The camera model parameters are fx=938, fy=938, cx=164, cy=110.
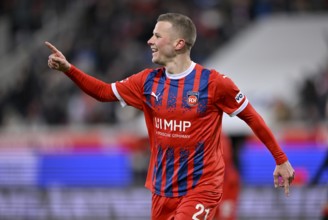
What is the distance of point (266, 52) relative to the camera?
20.6 meters

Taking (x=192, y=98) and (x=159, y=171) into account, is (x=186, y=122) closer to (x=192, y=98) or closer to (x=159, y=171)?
(x=192, y=98)

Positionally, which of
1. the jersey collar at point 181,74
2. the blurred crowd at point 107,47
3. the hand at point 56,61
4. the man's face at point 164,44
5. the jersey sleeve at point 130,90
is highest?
the blurred crowd at point 107,47

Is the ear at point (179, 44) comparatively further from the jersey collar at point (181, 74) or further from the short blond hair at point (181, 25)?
the jersey collar at point (181, 74)

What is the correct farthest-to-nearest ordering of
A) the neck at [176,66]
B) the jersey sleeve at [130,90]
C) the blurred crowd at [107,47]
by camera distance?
the blurred crowd at [107,47] < the jersey sleeve at [130,90] < the neck at [176,66]

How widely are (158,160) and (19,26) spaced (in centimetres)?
1600

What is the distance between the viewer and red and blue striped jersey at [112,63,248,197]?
23.0ft

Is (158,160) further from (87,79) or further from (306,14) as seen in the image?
(306,14)

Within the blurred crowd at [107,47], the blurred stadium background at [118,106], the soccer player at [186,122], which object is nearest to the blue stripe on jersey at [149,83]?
the soccer player at [186,122]

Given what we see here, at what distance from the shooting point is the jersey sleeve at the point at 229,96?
274 inches

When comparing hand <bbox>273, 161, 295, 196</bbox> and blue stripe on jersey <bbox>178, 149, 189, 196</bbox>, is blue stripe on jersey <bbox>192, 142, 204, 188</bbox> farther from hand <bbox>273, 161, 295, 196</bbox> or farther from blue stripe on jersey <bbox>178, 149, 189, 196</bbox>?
hand <bbox>273, 161, 295, 196</bbox>

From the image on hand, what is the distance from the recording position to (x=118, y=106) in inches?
750

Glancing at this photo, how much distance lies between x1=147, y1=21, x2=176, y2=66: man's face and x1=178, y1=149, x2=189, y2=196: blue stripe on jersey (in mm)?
708

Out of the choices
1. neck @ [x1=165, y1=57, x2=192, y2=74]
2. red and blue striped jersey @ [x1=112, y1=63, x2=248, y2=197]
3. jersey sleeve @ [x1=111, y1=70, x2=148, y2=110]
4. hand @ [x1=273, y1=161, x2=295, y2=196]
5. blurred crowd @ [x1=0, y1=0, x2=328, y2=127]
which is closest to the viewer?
hand @ [x1=273, y1=161, x2=295, y2=196]

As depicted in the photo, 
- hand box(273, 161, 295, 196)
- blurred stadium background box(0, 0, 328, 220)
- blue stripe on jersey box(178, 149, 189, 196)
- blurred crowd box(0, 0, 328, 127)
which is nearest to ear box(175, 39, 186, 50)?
blue stripe on jersey box(178, 149, 189, 196)
